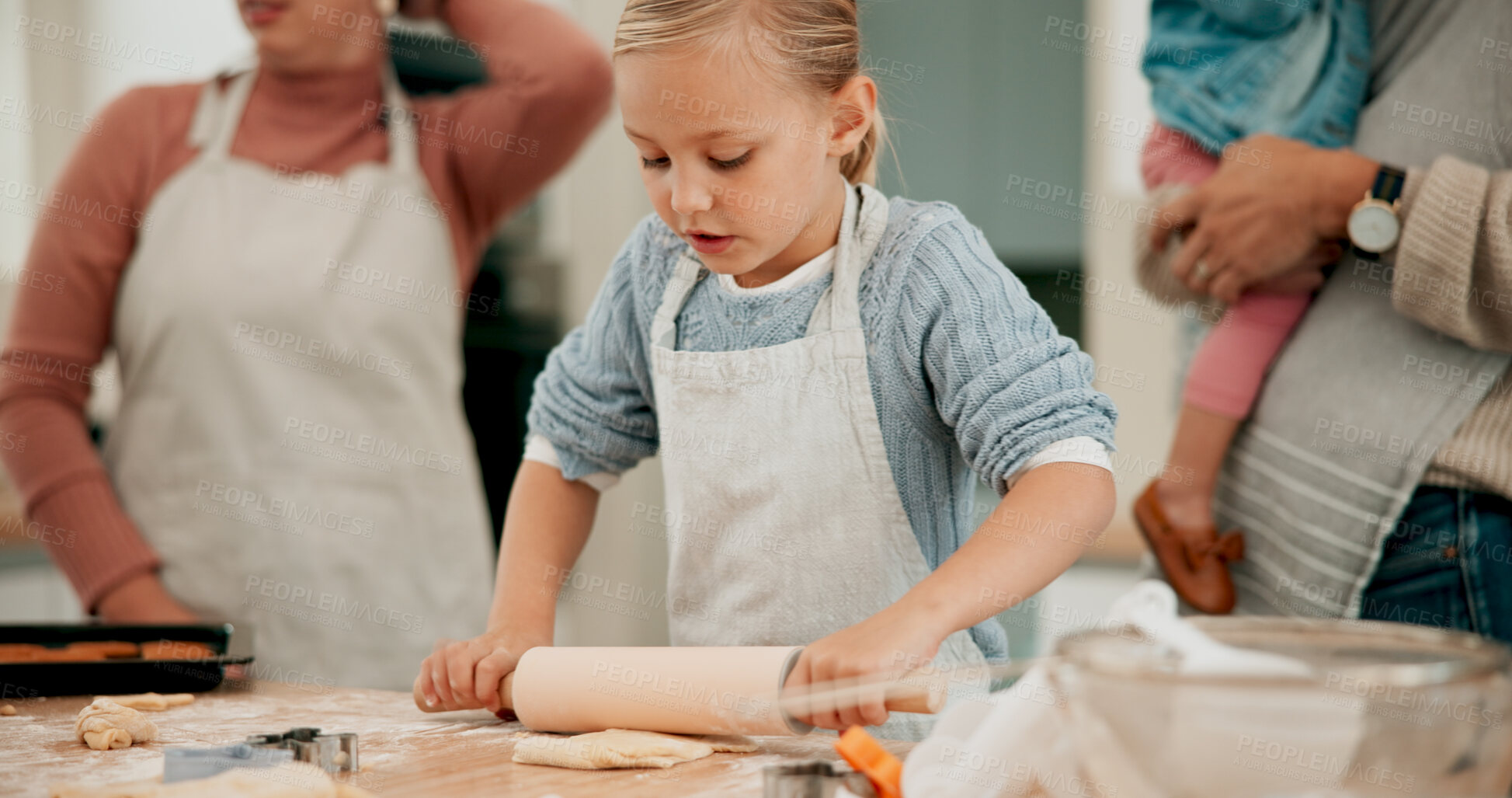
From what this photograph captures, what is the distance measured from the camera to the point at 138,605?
1.55 meters

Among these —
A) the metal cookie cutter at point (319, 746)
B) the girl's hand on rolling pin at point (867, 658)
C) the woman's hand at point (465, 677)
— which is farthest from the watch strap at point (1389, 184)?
the metal cookie cutter at point (319, 746)

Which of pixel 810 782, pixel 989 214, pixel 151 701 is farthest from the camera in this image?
pixel 989 214

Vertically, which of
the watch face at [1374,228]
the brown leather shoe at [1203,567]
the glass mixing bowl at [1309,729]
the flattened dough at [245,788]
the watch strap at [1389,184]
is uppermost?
the watch strap at [1389,184]

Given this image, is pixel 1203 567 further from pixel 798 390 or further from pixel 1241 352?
pixel 798 390

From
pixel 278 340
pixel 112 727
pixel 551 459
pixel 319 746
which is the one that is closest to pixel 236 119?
pixel 278 340

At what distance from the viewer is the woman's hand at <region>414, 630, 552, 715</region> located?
3.06 ft

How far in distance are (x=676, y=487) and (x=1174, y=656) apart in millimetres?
624

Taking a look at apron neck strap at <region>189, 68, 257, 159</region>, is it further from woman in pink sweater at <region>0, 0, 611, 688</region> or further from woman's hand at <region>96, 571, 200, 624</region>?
woman's hand at <region>96, 571, 200, 624</region>

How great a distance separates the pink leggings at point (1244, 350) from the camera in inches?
48.3

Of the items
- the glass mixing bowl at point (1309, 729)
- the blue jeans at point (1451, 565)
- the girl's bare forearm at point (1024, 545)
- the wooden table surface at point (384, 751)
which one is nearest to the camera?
the glass mixing bowl at point (1309, 729)

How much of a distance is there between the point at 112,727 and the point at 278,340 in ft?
2.79

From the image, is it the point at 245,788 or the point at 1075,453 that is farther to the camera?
the point at 1075,453

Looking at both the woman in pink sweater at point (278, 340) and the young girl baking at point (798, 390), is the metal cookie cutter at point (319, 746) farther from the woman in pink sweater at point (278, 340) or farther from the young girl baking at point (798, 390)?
the woman in pink sweater at point (278, 340)

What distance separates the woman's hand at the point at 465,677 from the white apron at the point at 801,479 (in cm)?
22
